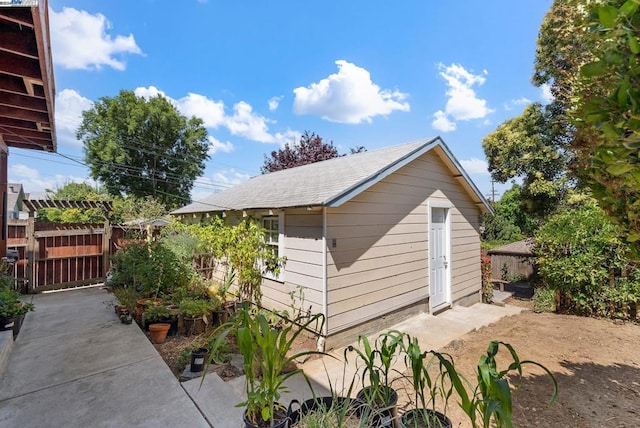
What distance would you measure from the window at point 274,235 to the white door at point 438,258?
12.2ft

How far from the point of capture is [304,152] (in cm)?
2003

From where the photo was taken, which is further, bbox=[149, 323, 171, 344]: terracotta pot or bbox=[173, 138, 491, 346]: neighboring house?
bbox=[173, 138, 491, 346]: neighboring house

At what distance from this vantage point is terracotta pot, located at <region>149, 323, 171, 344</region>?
15.7 ft

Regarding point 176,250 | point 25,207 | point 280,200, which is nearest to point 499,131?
point 280,200

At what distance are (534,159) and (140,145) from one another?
24.5 metres

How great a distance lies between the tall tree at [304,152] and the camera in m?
19.8

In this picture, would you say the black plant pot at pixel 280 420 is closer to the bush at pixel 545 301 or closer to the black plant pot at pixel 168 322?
the black plant pot at pixel 168 322

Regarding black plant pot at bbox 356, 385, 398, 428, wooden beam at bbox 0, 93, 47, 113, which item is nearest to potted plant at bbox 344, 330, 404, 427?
black plant pot at bbox 356, 385, 398, 428

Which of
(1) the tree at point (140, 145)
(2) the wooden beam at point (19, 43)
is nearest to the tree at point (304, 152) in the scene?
(1) the tree at point (140, 145)

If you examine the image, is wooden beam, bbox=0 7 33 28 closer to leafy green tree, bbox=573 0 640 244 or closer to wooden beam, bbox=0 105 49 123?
wooden beam, bbox=0 105 49 123

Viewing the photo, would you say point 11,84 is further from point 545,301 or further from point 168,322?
point 545,301

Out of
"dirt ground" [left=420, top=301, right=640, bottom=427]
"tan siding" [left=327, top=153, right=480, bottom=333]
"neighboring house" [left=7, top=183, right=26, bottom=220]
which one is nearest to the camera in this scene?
"dirt ground" [left=420, top=301, right=640, bottom=427]

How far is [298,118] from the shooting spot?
20641mm

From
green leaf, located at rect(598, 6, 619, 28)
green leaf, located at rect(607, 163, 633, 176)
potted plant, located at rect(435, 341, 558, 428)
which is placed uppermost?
green leaf, located at rect(598, 6, 619, 28)
